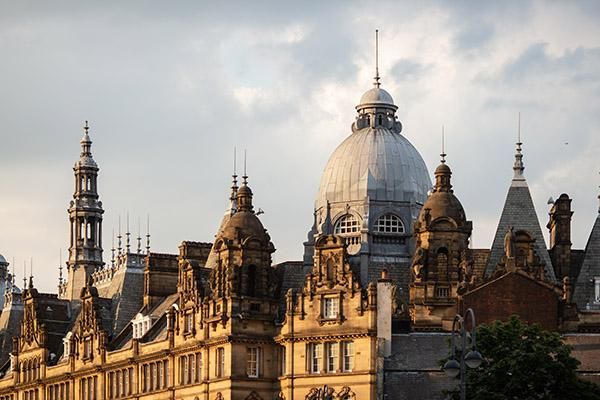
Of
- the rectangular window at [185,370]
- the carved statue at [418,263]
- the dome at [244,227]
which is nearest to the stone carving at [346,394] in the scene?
the carved statue at [418,263]

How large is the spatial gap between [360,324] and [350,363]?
2.77 meters

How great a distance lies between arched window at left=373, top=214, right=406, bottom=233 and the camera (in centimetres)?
18162

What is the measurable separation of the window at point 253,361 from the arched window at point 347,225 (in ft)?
47.4

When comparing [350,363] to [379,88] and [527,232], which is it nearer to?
[527,232]

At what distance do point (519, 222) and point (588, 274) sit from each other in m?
6.23

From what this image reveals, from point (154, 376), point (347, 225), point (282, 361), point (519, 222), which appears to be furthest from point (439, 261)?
point (154, 376)

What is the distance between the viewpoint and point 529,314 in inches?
6491

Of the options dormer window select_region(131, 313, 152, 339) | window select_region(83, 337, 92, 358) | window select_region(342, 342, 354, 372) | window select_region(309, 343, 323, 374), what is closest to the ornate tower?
window select_region(342, 342, 354, 372)

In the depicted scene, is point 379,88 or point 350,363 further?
point 379,88

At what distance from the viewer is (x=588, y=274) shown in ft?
560

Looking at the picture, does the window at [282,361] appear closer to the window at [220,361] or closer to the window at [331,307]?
the window at [220,361]

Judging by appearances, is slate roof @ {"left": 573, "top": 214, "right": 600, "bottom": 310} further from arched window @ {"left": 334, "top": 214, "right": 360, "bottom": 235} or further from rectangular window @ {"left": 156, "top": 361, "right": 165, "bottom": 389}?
rectangular window @ {"left": 156, "top": 361, "right": 165, "bottom": 389}

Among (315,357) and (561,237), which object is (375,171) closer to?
(561,237)

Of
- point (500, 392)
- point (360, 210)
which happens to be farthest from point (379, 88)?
point (500, 392)
